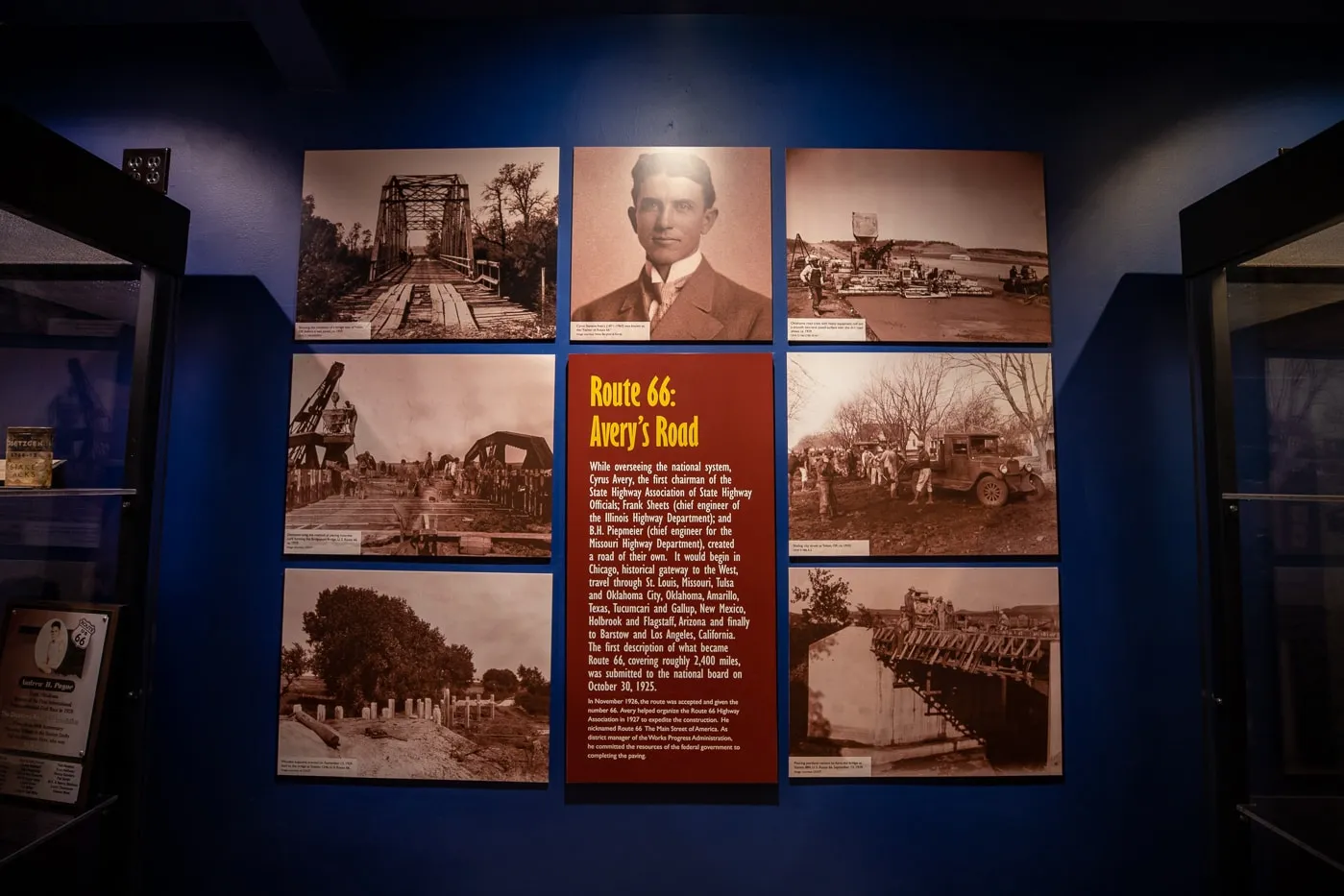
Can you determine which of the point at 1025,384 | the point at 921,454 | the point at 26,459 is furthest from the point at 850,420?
the point at 26,459

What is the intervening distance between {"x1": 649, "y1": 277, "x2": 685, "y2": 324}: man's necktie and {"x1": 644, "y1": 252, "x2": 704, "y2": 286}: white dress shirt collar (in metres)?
0.01

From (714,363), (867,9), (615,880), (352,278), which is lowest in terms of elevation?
(615,880)

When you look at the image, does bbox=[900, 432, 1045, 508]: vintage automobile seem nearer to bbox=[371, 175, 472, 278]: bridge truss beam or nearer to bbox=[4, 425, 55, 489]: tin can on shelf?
bbox=[371, 175, 472, 278]: bridge truss beam

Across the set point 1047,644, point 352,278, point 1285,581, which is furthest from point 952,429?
point 352,278

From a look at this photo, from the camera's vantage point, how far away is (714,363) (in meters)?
1.75

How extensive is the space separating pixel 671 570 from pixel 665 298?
0.78 meters

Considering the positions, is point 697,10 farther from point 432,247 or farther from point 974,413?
point 974,413

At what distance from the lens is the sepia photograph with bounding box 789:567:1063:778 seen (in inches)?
66.2

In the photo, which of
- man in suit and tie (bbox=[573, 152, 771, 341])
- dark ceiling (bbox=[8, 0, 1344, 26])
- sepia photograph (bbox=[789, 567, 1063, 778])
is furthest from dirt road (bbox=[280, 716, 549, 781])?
dark ceiling (bbox=[8, 0, 1344, 26])

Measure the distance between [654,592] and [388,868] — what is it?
1.05m

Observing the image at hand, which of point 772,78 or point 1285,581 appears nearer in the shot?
point 1285,581

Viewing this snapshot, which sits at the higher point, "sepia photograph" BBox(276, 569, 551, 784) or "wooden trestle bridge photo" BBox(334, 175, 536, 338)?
"wooden trestle bridge photo" BBox(334, 175, 536, 338)

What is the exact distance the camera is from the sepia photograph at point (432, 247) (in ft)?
5.86

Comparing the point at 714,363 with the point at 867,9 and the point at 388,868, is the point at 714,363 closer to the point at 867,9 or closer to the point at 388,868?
the point at 867,9
